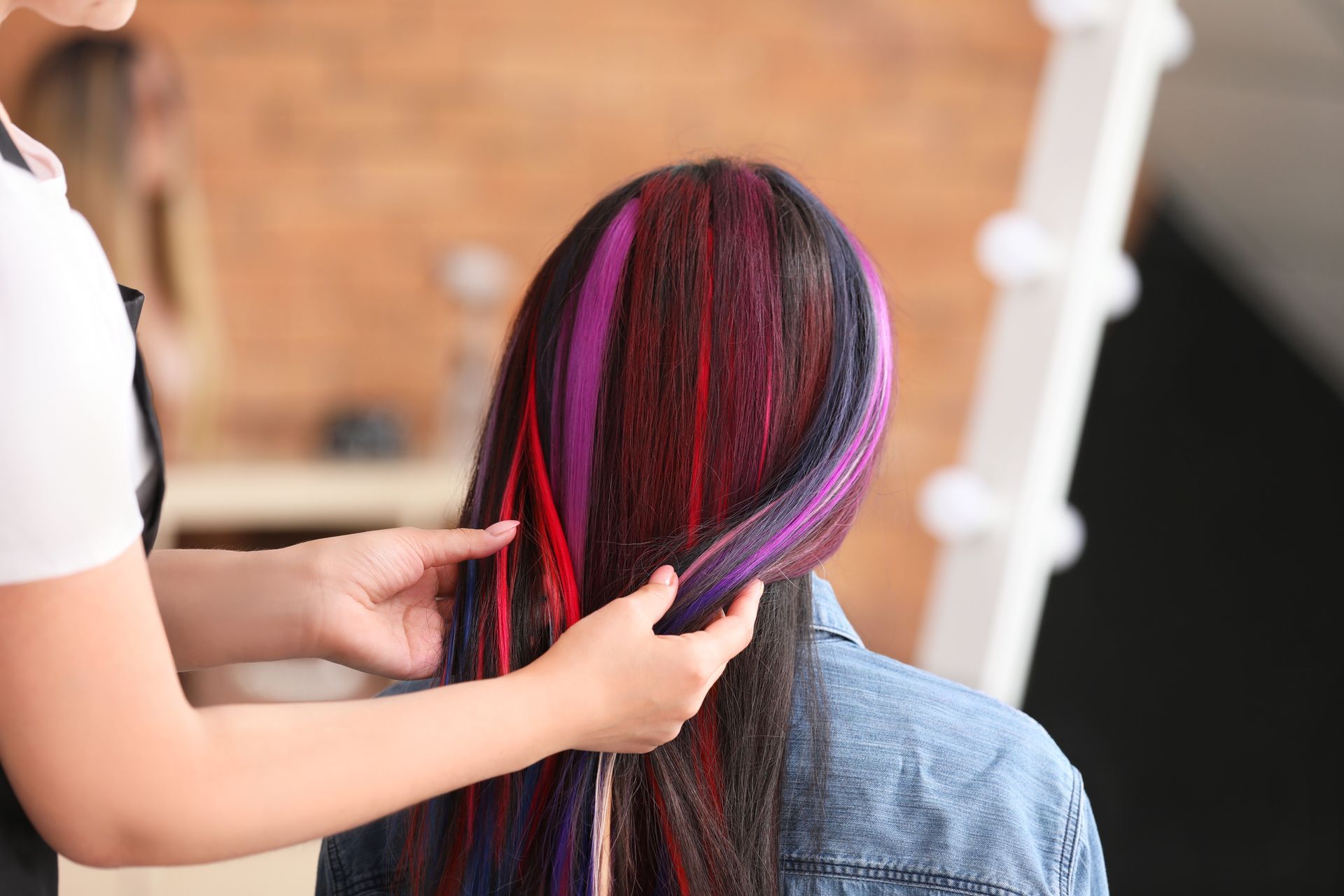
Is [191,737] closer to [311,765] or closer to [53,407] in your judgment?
[311,765]

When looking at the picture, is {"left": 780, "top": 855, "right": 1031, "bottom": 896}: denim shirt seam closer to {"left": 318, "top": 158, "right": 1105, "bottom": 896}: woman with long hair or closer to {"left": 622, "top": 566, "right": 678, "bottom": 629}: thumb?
{"left": 318, "top": 158, "right": 1105, "bottom": 896}: woman with long hair

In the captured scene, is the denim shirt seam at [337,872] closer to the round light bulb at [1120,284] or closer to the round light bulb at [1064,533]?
the round light bulb at [1064,533]

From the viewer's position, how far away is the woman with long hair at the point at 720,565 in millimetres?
760

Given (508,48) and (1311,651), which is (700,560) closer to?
(508,48)

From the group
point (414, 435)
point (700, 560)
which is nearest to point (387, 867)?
point (700, 560)

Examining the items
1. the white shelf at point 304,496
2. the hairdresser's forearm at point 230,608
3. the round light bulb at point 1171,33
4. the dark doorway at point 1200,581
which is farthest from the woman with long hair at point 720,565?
the dark doorway at point 1200,581

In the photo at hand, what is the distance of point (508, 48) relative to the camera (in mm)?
2623

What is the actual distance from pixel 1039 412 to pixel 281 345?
1831mm

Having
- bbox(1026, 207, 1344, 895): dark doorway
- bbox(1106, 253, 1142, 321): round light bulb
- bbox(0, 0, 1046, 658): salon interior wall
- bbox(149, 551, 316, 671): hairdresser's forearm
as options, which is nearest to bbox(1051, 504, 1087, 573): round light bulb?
bbox(1106, 253, 1142, 321): round light bulb

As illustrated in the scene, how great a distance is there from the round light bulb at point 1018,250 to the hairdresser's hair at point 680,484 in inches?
22.7

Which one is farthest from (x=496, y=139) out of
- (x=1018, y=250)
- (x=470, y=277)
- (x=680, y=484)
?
(x=680, y=484)

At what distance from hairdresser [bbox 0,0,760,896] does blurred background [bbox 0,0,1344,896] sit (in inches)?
71.8

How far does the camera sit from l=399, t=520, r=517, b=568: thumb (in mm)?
760

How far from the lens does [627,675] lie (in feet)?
2.07
